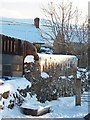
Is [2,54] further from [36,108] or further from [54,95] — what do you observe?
[36,108]

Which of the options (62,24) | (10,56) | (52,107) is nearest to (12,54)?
(10,56)

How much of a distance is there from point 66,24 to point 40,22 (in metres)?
1.65

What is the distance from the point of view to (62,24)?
2103cm

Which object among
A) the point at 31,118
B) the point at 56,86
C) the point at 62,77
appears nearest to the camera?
the point at 31,118

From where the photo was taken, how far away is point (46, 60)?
1316cm

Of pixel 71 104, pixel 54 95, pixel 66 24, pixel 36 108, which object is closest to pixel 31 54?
pixel 54 95

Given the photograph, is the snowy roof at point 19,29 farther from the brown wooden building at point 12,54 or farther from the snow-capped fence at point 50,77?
the snow-capped fence at point 50,77

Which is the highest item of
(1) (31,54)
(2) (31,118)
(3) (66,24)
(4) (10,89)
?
(3) (66,24)

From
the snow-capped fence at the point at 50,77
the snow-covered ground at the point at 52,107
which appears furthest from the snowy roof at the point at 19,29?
the snow-covered ground at the point at 52,107

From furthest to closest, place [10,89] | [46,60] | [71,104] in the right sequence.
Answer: [46,60], [71,104], [10,89]

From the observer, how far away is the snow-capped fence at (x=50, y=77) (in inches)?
415

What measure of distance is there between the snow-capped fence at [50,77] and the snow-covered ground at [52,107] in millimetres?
276

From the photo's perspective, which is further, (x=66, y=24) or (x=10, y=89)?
(x=66, y=24)

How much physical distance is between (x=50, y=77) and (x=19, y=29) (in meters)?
3.85
